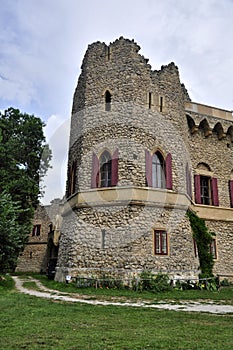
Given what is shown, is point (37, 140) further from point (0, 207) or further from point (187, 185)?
point (187, 185)

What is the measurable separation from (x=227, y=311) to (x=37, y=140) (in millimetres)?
20927

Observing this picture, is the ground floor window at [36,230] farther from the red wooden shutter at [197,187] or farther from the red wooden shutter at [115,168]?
the red wooden shutter at [115,168]

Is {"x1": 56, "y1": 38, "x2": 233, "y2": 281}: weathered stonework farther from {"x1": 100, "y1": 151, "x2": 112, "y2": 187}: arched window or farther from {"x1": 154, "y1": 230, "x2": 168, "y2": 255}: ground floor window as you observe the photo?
{"x1": 100, "y1": 151, "x2": 112, "y2": 187}: arched window

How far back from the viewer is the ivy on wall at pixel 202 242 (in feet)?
57.5

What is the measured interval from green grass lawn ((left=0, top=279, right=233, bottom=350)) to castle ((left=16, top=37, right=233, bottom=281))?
557 centimetres

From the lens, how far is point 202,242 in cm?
1828

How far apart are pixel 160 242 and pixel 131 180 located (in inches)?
127

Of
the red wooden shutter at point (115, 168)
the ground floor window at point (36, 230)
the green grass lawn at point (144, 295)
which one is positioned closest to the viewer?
the green grass lawn at point (144, 295)

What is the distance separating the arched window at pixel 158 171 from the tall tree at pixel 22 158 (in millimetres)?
10156

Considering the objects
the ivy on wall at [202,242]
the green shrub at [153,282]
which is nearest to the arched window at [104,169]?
the green shrub at [153,282]

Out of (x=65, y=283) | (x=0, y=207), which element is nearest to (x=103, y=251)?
(x=65, y=283)

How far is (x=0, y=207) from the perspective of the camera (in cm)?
1543

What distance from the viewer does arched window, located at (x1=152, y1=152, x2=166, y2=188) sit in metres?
16.5

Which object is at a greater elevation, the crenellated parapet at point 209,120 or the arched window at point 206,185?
the crenellated parapet at point 209,120
